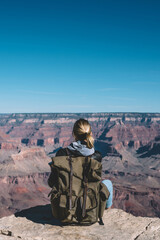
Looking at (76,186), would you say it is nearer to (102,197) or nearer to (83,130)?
(102,197)

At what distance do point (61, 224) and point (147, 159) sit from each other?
124 metres

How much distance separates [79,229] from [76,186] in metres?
1.04

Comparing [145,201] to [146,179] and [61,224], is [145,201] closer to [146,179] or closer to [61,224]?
[146,179]

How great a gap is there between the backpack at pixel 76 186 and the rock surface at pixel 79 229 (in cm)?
31

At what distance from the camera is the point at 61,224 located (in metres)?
5.62

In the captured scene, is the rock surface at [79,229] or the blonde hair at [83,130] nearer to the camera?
the rock surface at [79,229]

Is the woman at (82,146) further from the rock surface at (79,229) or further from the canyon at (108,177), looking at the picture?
the canyon at (108,177)

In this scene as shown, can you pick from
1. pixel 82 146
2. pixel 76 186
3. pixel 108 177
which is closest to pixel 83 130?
pixel 82 146

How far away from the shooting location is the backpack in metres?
5.08

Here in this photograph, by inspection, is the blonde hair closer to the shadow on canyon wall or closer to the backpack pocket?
the backpack pocket

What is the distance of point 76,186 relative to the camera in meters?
5.12

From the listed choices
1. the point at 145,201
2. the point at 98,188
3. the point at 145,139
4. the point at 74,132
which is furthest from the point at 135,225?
the point at 145,139

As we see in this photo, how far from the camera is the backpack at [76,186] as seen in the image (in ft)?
16.7

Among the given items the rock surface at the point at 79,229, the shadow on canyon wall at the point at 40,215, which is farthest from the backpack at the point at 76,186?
the shadow on canyon wall at the point at 40,215
